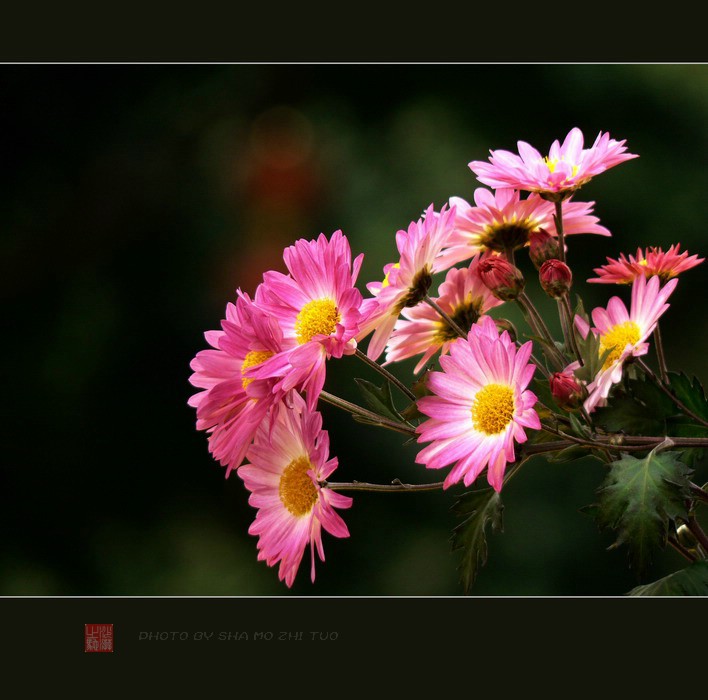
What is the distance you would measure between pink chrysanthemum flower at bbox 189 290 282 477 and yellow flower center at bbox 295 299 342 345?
0.02 meters

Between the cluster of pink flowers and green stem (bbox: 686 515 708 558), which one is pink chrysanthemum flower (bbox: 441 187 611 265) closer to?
the cluster of pink flowers

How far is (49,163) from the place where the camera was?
2.23 metres

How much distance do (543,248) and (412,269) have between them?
0.27 feet

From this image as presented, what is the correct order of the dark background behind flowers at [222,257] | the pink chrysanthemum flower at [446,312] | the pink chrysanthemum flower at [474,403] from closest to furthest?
the pink chrysanthemum flower at [474,403]
the pink chrysanthemum flower at [446,312]
the dark background behind flowers at [222,257]

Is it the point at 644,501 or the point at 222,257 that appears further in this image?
the point at 222,257

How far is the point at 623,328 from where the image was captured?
0.43 m

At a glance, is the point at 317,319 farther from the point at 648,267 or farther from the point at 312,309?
the point at 648,267

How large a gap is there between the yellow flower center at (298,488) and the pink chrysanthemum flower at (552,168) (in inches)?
5.7

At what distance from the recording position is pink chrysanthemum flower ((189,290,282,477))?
1.24 feet

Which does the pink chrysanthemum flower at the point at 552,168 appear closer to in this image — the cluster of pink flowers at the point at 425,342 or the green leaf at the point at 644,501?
the cluster of pink flowers at the point at 425,342

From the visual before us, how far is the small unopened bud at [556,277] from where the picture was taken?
40 cm
